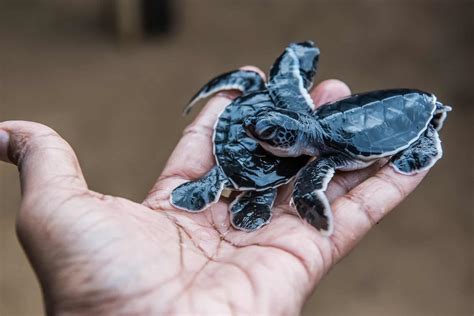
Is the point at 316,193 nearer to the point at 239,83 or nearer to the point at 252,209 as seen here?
the point at 252,209

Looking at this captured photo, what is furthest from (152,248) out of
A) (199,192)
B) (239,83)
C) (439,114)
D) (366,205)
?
(439,114)

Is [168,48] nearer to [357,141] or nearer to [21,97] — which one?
[21,97]

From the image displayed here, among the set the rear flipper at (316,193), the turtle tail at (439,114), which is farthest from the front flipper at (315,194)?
the turtle tail at (439,114)

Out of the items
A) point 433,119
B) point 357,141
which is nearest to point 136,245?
point 357,141

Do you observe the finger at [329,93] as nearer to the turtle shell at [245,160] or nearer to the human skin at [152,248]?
the turtle shell at [245,160]

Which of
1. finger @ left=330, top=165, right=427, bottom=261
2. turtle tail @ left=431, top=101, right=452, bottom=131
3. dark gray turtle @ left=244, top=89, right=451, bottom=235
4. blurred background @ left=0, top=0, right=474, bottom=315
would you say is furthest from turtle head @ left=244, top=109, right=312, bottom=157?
blurred background @ left=0, top=0, right=474, bottom=315

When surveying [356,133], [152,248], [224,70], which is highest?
[356,133]
